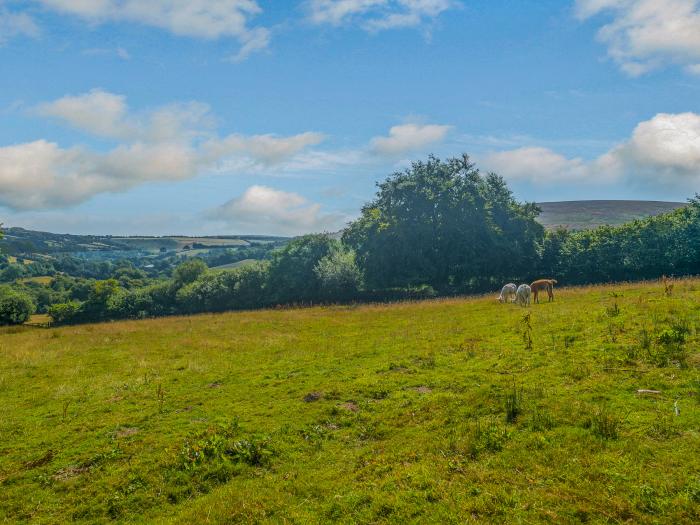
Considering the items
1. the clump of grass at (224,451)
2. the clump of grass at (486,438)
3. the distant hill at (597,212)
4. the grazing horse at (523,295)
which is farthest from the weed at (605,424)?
the distant hill at (597,212)

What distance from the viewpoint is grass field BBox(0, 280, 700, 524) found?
6934 mm

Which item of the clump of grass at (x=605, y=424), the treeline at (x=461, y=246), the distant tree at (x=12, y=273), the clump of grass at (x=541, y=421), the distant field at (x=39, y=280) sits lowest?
the distant field at (x=39, y=280)

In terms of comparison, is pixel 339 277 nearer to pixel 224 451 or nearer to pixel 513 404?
pixel 513 404

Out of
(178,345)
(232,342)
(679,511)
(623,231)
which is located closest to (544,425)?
(679,511)

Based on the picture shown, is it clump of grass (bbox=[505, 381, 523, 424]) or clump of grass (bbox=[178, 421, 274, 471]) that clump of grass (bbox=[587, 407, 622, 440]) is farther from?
clump of grass (bbox=[178, 421, 274, 471])

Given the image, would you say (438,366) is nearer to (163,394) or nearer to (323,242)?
(163,394)

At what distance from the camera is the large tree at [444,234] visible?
50500mm

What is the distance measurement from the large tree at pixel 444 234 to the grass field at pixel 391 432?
1285 inches

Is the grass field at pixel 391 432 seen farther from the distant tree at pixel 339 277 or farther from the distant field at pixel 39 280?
the distant field at pixel 39 280

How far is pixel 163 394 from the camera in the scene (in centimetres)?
1372

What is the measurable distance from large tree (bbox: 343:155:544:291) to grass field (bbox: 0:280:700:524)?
3263 cm

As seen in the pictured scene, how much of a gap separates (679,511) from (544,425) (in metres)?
2.91

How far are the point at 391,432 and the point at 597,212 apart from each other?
151 metres

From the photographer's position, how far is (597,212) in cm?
13562
